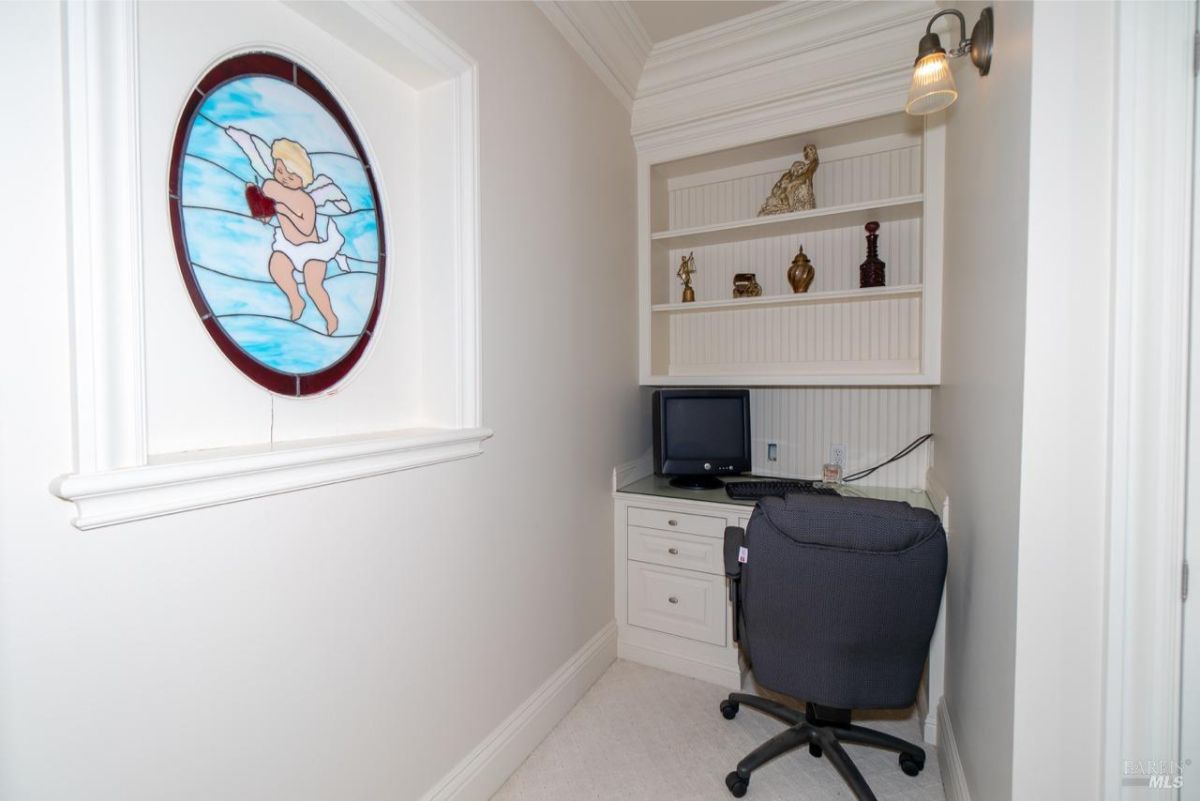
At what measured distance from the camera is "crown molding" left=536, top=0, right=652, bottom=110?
6.43 ft

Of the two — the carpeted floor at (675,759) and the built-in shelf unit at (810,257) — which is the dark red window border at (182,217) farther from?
the built-in shelf unit at (810,257)

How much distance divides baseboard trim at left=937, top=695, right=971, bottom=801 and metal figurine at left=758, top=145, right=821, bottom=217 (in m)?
2.16

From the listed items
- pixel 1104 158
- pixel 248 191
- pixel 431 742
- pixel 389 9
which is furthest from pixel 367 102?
pixel 431 742

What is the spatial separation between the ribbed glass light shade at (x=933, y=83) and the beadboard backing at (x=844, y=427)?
139cm

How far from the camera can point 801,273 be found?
253cm

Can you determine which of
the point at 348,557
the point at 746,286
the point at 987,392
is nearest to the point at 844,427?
the point at 746,286

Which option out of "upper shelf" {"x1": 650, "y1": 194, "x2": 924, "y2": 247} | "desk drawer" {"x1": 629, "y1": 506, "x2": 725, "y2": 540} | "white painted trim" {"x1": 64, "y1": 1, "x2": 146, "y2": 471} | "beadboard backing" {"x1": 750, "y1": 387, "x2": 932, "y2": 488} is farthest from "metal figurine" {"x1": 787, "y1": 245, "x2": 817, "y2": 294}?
"white painted trim" {"x1": 64, "y1": 1, "x2": 146, "y2": 471}

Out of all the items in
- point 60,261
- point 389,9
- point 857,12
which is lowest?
point 60,261

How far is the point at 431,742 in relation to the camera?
145 cm

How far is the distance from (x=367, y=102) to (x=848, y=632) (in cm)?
203

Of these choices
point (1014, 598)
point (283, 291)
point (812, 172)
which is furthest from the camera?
point (812, 172)

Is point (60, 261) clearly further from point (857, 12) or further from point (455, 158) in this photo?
point (857, 12)

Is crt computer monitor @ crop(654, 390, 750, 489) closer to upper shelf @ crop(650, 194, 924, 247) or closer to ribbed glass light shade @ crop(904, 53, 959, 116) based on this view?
upper shelf @ crop(650, 194, 924, 247)

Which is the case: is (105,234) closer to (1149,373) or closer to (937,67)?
(1149,373)
